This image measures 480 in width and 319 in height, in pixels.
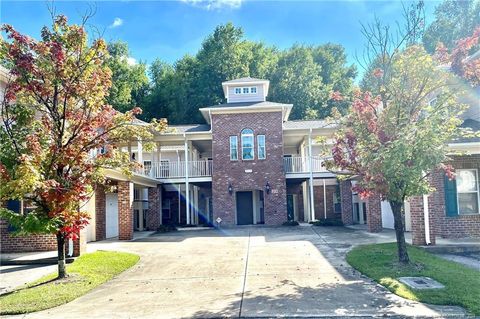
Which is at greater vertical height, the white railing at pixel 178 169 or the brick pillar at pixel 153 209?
the white railing at pixel 178 169

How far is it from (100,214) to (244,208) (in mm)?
9133

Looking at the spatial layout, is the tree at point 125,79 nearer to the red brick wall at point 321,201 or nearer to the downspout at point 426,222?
the red brick wall at point 321,201

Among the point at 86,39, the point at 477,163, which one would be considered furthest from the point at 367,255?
the point at 86,39

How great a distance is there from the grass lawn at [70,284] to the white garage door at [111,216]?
222 inches

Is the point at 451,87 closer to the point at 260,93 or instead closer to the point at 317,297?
the point at 317,297

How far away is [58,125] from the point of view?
888 cm

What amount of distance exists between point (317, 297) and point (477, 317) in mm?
2352

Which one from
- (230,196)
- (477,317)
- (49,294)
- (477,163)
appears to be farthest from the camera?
(230,196)

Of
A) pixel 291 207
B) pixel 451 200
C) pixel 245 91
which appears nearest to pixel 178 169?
pixel 245 91

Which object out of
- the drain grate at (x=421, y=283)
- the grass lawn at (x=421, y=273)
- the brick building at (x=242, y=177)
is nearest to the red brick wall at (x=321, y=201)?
the brick building at (x=242, y=177)

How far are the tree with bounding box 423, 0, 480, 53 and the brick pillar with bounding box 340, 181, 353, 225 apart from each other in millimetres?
16037

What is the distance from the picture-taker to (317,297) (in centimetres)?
685

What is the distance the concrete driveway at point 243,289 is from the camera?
243 inches

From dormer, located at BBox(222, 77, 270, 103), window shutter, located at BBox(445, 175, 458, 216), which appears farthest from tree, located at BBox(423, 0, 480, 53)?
window shutter, located at BBox(445, 175, 458, 216)
